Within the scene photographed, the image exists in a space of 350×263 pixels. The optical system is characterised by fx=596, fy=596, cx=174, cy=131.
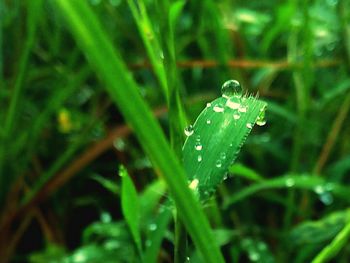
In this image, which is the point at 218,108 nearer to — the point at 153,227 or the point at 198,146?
the point at 198,146

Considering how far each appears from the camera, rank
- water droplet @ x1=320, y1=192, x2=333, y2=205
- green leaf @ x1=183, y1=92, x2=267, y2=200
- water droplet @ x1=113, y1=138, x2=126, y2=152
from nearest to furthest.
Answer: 1. green leaf @ x1=183, y1=92, x2=267, y2=200
2. water droplet @ x1=320, y1=192, x2=333, y2=205
3. water droplet @ x1=113, y1=138, x2=126, y2=152

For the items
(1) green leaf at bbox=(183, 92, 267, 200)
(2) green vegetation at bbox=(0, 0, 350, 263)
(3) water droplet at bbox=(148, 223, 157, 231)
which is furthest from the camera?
(2) green vegetation at bbox=(0, 0, 350, 263)

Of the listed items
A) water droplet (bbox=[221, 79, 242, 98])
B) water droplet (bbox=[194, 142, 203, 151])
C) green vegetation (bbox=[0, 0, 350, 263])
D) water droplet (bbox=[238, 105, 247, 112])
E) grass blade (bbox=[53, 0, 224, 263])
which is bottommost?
grass blade (bbox=[53, 0, 224, 263])

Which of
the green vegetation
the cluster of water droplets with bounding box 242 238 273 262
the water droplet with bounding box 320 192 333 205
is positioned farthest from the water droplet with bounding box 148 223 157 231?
the water droplet with bounding box 320 192 333 205

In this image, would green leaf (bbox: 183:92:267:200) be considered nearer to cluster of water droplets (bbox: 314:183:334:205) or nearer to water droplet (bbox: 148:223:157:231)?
water droplet (bbox: 148:223:157:231)

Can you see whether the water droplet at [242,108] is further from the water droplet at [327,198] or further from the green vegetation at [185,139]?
the water droplet at [327,198]

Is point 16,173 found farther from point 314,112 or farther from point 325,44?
point 325,44
